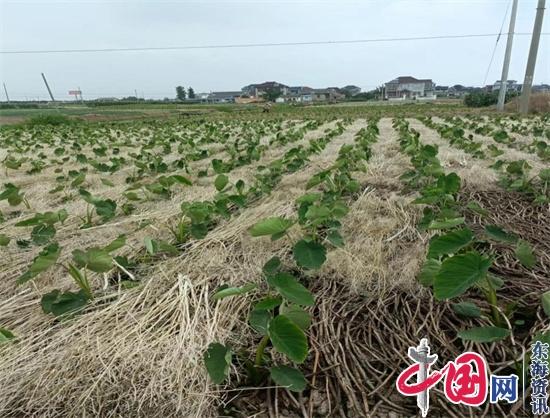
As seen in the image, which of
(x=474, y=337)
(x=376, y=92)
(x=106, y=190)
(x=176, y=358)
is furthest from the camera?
(x=376, y=92)

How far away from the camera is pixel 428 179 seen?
3273 mm

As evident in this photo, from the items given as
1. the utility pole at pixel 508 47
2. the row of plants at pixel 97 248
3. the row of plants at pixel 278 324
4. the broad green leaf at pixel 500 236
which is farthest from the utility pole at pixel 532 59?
the row of plants at pixel 278 324

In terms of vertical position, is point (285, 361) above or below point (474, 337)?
below

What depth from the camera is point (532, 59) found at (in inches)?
574

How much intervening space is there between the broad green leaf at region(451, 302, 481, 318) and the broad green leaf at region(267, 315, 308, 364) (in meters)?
0.85

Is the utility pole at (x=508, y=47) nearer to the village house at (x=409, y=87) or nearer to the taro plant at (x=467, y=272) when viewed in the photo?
the taro plant at (x=467, y=272)

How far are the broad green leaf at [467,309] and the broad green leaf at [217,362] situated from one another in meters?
1.05

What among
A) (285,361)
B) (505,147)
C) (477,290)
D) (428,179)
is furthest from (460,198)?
(505,147)

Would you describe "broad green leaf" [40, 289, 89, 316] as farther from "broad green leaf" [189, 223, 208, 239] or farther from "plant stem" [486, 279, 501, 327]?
"plant stem" [486, 279, 501, 327]

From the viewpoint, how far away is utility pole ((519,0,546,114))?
1436 cm

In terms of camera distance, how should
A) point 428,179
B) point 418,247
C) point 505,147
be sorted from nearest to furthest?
point 418,247 → point 428,179 → point 505,147

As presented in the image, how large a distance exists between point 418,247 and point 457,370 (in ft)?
2.89

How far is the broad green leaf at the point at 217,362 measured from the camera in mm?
1174

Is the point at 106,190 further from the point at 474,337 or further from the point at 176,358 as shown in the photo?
the point at 474,337
